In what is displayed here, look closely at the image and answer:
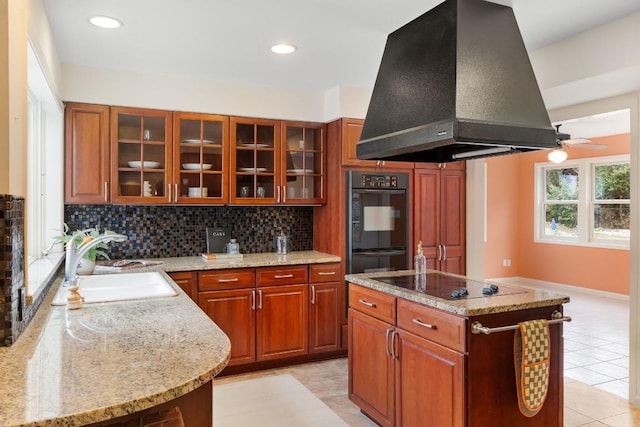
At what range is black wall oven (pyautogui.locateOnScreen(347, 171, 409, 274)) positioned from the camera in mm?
4246

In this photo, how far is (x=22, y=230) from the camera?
5.82 ft

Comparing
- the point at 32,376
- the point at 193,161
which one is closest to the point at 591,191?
the point at 193,161

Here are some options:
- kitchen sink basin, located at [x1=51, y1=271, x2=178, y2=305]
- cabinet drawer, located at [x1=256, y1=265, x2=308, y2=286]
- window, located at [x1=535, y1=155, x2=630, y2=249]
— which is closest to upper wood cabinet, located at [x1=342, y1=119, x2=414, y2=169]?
cabinet drawer, located at [x1=256, y1=265, x2=308, y2=286]

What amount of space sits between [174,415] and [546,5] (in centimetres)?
263

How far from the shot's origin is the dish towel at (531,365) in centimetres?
219

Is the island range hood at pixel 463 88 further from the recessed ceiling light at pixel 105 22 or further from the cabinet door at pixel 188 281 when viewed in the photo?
the cabinet door at pixel 188 281

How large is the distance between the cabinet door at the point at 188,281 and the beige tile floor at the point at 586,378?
0.75 m

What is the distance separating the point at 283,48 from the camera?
3.19 m

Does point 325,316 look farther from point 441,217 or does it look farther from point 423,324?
point 423,324

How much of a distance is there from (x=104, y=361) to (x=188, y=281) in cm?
225

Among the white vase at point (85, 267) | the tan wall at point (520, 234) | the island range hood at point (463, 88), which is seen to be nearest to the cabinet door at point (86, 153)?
the white vase at point (85, 267)

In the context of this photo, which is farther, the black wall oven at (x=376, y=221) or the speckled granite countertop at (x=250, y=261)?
the black wall oven at (x=376, y=221)

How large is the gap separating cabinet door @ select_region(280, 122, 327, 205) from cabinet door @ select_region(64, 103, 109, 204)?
1510 millimetres

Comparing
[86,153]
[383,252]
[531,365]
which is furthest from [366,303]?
[86,153]
